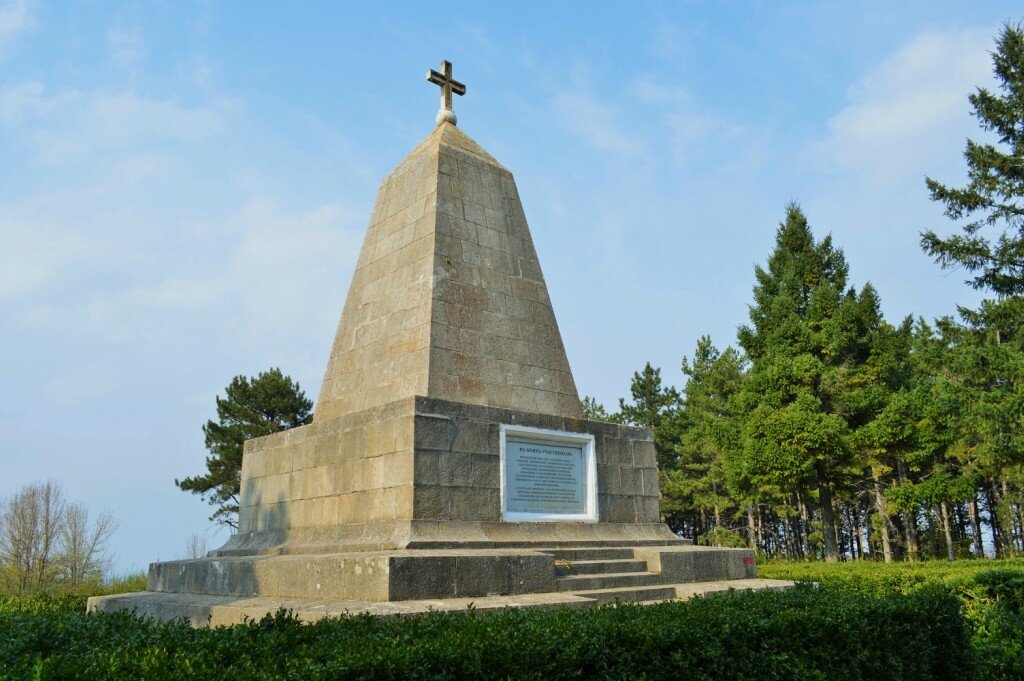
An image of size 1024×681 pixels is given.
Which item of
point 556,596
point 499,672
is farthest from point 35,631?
point 556,596

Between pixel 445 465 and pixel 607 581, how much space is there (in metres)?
2.06

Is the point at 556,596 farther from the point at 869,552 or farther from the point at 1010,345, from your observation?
the point at 869,552

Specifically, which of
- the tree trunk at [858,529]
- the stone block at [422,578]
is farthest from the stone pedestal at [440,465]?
the tree trunk at [858,529]

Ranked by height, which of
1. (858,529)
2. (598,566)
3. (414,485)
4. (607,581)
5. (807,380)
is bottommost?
(858,529)

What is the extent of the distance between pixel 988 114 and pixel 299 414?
2598cm

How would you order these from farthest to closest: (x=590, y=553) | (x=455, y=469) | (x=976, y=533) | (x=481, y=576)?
(x=976, y=533) < (x=590, y=553) < (x=455, y=469) < (x=481, y=576)

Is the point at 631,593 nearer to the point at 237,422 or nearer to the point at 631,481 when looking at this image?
the point at 631,481

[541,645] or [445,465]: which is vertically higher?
[445,465]

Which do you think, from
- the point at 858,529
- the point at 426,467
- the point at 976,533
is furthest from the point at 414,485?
the point at 858,529

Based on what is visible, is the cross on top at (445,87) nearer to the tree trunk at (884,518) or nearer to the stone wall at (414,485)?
the stone wall at (414,485)

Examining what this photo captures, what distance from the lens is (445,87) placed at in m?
11.3

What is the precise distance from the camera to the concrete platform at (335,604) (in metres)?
5.45

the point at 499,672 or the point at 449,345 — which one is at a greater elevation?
the point at 449,345

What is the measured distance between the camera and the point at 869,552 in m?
33.0
